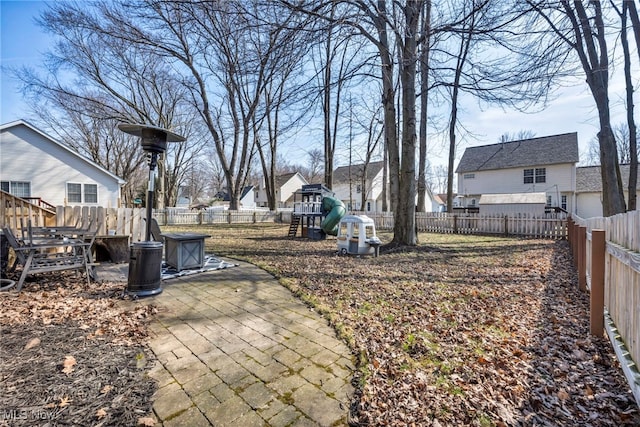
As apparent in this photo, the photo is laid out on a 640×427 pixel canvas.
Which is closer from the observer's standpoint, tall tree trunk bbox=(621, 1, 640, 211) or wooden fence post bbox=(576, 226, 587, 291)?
wooden fence post bbox=(576, 226, 587, 291)

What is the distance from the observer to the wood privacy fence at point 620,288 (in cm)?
212

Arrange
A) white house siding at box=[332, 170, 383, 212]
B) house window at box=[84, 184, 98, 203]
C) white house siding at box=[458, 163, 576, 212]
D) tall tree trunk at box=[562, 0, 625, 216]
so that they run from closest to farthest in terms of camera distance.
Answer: tall tree trunk at box=[562, 0, 625, 216] → house window at box=[84, 184, 98, 203] → white house siding at box=[458, 163, 576, 212] → white house siding at box=[332, 170, 383, 212]

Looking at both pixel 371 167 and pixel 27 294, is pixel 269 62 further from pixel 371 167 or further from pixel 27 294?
pixel 371 167

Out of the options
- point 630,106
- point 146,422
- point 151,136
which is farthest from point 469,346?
point 630,106

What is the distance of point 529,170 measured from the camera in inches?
965

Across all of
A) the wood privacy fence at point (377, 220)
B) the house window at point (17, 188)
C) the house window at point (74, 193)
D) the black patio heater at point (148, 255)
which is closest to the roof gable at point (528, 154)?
the wood privacy fence at point (377, 220)

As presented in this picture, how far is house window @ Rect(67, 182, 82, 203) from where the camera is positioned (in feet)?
56.5

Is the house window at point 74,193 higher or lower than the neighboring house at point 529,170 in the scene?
lower

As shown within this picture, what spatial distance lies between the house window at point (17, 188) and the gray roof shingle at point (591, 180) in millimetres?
38596

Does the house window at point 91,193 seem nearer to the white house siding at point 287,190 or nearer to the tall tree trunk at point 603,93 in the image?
the tall tree trunk at point 603,93

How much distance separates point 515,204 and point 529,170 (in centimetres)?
746

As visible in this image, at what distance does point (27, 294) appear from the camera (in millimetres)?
4250

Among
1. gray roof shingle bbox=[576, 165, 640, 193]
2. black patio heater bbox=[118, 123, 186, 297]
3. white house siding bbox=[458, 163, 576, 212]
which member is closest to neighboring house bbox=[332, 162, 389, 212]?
white house siding bbox=[458, 163, 576, 212]

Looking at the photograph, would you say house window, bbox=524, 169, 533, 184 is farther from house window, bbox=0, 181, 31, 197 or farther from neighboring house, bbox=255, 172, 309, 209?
house window, bbox=0, 181, 31, 197
